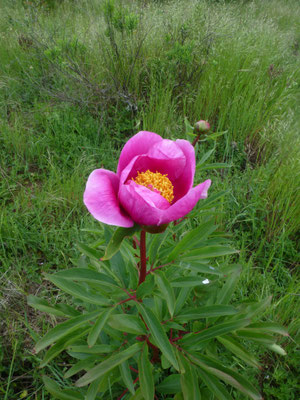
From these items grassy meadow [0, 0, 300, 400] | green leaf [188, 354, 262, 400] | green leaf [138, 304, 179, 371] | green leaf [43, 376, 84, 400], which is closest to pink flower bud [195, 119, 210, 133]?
grassy meadow [0, 0, 300, 400]

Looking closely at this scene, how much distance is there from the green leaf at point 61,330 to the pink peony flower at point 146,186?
420 mm

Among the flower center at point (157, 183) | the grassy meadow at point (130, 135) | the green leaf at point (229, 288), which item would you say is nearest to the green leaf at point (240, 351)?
the green leaf at point (229, 288)

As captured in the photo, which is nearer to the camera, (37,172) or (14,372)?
(14,372)

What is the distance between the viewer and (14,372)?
155 cm

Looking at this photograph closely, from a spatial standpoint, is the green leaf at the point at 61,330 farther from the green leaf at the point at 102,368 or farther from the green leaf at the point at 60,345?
the green leaf at the point at 102,368

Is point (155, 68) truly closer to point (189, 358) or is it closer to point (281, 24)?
point (189, 358)

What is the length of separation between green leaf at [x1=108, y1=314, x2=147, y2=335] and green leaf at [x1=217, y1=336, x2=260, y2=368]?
1.03 feet

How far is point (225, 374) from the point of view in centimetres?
104

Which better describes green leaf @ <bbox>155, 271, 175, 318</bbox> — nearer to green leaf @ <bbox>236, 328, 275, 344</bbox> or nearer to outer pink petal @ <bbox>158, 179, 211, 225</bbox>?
outer pink petal @ <bbox>158, 179, 211, 225</bbox>

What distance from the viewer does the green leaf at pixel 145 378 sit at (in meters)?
1.00

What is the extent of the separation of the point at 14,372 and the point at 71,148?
1670 mm

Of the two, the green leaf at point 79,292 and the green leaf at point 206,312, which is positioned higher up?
the green leaf at point 79,292

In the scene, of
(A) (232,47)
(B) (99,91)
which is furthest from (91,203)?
(A) (232,47)

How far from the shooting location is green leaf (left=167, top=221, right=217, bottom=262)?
108cm
